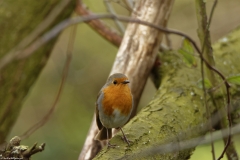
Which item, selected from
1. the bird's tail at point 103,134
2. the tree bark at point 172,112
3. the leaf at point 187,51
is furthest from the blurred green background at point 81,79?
the leaf at point 187,51

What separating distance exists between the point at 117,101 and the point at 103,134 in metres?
0.44

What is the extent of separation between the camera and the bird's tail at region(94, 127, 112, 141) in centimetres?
322

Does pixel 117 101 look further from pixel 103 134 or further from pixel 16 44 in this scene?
pixel 16 44

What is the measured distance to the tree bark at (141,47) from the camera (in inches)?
151

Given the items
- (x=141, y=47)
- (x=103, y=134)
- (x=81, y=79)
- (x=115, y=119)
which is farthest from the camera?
(x=81, y=79)

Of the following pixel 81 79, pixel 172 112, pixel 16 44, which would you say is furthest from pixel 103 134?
pixel 81 79

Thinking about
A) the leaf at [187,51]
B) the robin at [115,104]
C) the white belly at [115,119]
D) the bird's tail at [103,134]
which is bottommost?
the bird's tail at [103,134]

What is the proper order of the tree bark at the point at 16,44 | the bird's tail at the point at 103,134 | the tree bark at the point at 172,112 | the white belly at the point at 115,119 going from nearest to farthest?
1. the tree bark at the point at 172,112
2. the white belly at the point at 115,119
3. the bird's tail at the point at 103,134
4. the tree bark at the point at 16,44

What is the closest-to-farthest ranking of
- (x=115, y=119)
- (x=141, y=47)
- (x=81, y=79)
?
(x=115, y=119)
(x=141, y=47)
(x=81, y=79)

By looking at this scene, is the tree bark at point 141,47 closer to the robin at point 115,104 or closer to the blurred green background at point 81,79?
the robin at point 115,104

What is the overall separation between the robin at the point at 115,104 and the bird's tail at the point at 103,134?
0.15 meters

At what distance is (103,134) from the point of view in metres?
3.27

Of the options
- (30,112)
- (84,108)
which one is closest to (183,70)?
(84,108)

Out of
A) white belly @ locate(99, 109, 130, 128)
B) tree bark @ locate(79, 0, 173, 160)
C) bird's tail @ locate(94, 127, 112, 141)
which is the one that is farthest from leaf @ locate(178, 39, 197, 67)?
bird's tail @ locate(94, 127, 112, 141)
